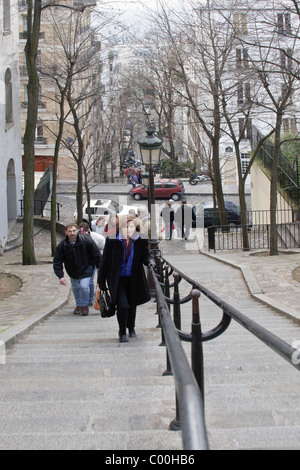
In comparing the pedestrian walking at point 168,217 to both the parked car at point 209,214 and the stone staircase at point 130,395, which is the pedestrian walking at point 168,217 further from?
the stone staircase at point 130,395

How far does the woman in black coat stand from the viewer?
6.42m

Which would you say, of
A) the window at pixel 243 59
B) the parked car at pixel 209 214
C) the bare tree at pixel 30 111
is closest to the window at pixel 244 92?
the window at pixel 243 59

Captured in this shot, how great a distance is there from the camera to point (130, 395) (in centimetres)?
393

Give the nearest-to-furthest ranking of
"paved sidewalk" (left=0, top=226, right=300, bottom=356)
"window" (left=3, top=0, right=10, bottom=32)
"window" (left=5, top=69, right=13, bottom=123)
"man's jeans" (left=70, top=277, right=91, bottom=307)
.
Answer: "paved sidewalk" (left=0, top=226, right=300, bottom=356) → "man's jeans" (left=70, top=277, right=91, bottom=307) → "window" (left=3, top=0, right=10, bottom=32) → "window" (left=5, top=69, right=13, bottom=123)

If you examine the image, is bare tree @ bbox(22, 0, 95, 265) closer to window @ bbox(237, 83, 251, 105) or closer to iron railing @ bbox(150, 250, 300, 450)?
window @ bbox(237, 83, 251, 105)

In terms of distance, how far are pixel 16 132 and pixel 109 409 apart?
81.2 feet

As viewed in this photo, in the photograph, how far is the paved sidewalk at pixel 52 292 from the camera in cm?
807

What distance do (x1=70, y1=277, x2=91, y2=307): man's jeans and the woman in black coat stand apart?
8.30ft

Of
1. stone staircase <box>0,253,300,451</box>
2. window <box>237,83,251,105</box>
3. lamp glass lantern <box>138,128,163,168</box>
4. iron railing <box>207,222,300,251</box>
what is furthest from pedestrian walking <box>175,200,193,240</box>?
stone staircase <box>0,253,300,451</box>

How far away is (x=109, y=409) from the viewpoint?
362cm

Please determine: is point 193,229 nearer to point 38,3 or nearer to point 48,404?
point 38,3

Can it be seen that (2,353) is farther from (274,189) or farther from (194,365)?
(274,189)
